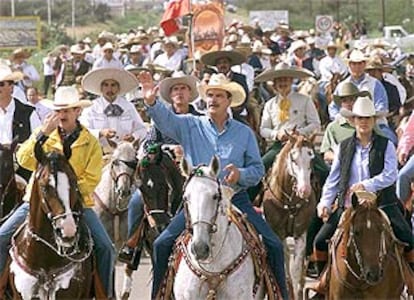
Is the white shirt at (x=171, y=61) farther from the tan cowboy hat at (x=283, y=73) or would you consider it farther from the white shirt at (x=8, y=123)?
the white shirt at (x=8, y=123)

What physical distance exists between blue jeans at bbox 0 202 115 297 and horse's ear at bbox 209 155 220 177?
1.42 m

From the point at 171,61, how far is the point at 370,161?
48.6 ft

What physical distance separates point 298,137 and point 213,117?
3227 millimetres

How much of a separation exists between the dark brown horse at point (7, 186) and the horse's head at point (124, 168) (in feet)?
5.77

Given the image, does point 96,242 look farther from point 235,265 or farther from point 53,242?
point 235,265

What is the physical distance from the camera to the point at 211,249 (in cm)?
767

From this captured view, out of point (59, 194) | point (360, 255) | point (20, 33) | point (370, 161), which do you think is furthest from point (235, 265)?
point (20, 33)

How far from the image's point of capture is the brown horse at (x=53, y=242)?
26.2 ft

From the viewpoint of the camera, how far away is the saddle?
7.95m

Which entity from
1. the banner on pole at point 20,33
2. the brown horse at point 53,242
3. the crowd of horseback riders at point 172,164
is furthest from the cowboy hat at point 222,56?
the banner on pole at point 20,33

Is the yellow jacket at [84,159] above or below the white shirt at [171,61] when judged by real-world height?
above

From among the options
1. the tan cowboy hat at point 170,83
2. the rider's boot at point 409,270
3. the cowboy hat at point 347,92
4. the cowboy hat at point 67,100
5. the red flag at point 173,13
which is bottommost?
the rider's boot at point 409,270

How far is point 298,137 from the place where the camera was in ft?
38.2

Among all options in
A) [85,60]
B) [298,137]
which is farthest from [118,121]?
[85,60]
